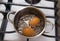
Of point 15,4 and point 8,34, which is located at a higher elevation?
point 15,4

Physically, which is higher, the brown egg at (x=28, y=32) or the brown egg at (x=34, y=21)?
the brown egg at (x=34, y=21)

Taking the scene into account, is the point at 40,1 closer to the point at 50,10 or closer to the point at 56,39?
the point at 50,10

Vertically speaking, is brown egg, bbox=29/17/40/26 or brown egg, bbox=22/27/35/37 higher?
brown egg, bbox=29/17/40/26

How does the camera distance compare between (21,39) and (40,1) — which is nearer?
(21,39)

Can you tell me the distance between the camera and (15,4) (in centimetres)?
75

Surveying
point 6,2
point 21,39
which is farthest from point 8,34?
point 6,2

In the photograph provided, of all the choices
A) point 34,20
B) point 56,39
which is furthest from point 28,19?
point 56,39

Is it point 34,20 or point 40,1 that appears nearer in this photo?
point 34,20

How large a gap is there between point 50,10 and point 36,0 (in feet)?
0.26

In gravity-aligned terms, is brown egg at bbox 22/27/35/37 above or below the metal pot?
below

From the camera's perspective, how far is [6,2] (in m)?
0.75

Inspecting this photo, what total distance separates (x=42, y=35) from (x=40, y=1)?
18 centimetres

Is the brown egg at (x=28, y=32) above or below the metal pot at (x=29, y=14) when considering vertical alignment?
below

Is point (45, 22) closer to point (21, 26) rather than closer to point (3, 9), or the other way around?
point (21, 26)
